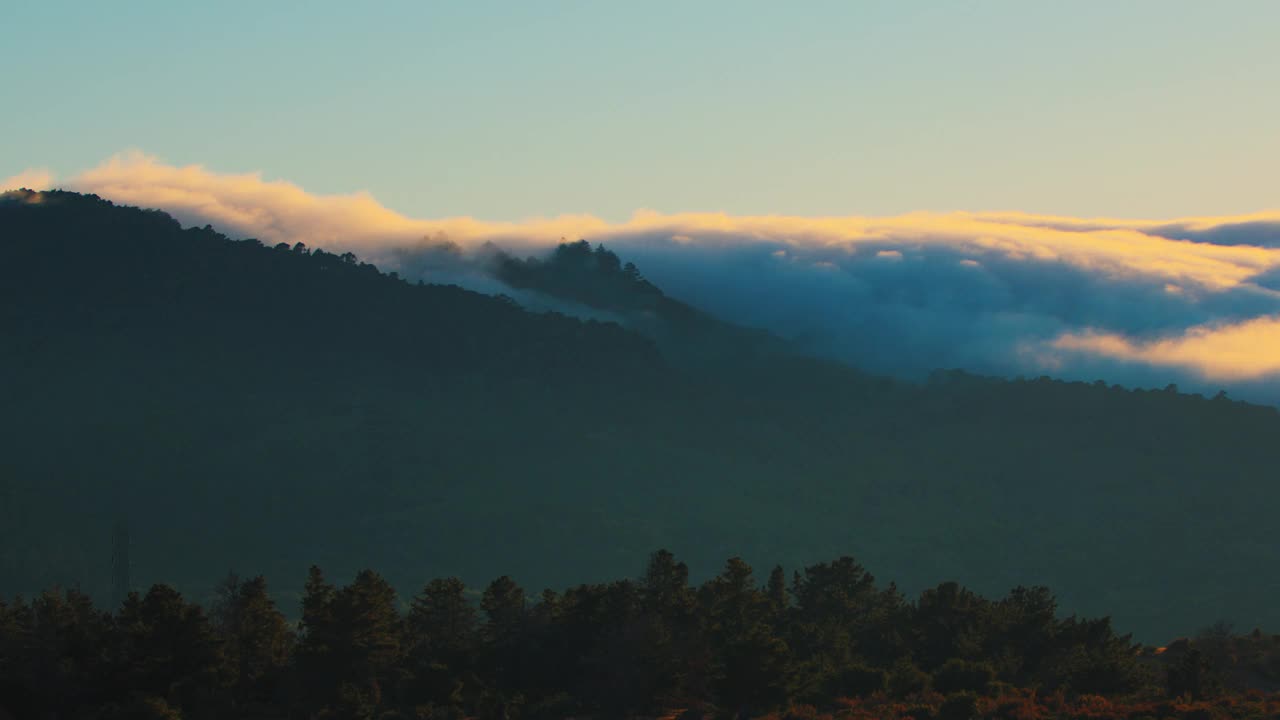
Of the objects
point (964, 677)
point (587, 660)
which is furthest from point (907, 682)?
point (587, 660)

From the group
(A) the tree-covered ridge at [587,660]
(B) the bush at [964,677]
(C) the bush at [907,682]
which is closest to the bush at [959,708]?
(A) the tree-covered ridge at [587,660]

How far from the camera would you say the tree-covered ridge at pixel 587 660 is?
108562mm

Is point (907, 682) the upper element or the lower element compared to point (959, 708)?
lower

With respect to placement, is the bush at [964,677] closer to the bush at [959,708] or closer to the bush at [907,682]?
the bush at [907,682]

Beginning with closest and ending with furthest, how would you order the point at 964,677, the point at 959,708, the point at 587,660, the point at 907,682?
the point at 959,708
the point at 587,660
the point at 964,677
the point at 907,682

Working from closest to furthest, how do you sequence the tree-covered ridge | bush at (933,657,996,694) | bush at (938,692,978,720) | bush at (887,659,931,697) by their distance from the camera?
the tree-covered ridge < bush at (938,692,978,720) < bush at (933,657,996,694) < bush at (887,659,931,697)

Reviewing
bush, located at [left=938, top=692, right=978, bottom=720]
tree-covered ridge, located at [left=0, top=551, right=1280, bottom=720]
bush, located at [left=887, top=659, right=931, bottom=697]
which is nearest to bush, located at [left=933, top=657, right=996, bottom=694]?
tree-covered ridge, located at [left=0, top=551, right=1280, bottom=720]

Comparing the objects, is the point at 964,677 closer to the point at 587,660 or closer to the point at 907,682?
the point at 907,682

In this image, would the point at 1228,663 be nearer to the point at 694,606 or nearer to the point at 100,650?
the point at 694,606

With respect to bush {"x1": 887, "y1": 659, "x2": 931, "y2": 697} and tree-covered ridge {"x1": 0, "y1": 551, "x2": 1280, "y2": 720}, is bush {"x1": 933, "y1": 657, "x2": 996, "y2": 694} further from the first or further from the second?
bush {"x1": 887, "y1": 659, "x2": 931, "y2": 697}

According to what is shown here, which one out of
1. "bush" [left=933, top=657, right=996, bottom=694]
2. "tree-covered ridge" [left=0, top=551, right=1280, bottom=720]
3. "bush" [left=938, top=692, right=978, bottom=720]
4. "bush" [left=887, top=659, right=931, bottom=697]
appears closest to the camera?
"tree-covered ridge" [left=0, top=551, right=1280, bottom=720]

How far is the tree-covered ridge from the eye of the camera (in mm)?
108562

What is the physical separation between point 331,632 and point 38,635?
17618 mm

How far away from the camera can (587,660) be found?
120188 millimetres
